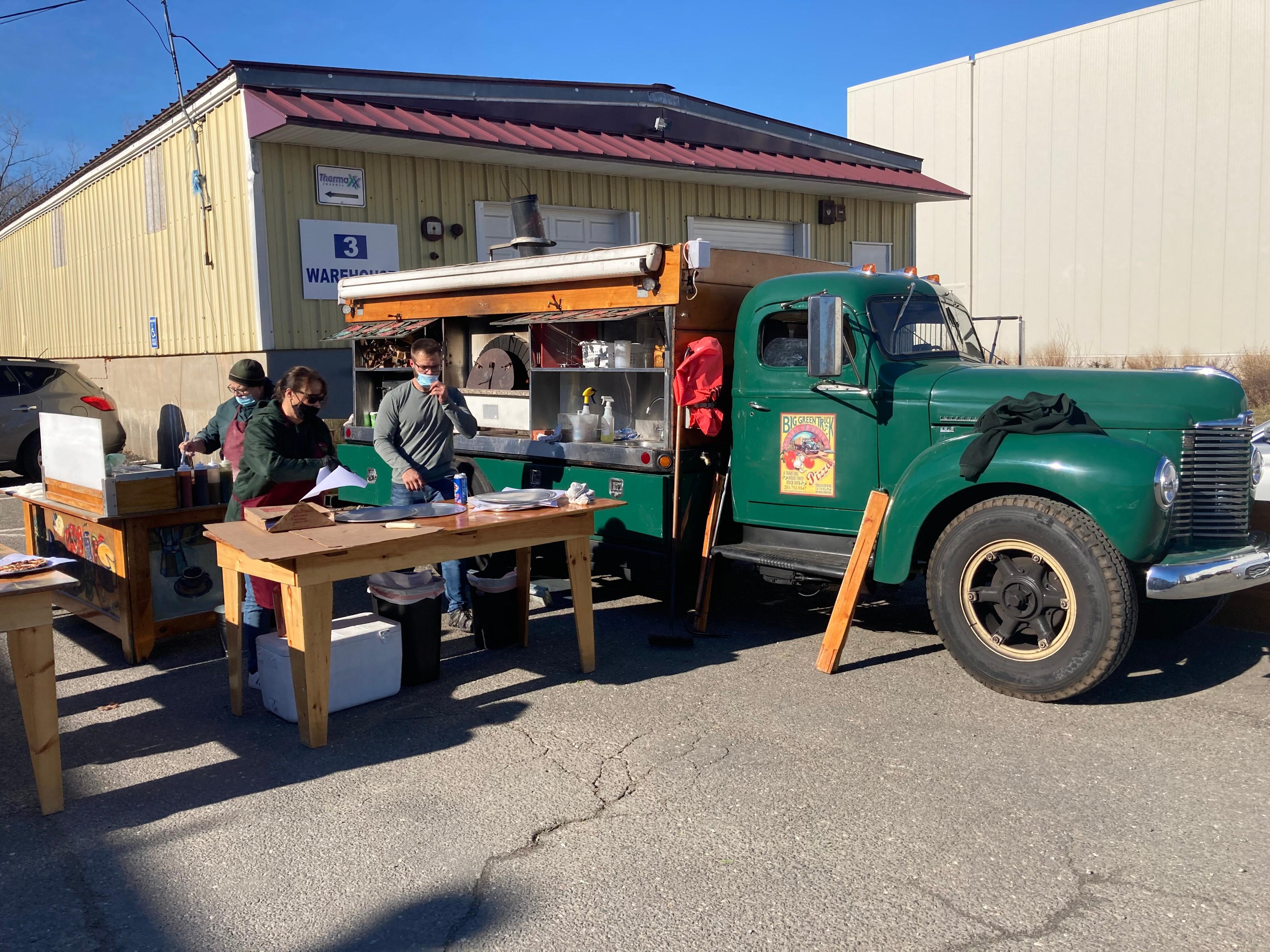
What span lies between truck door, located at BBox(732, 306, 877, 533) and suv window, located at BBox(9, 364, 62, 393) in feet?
32.9

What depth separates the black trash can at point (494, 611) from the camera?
19.5 feet

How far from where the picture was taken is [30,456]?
41.4 ft

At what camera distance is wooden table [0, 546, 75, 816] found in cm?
392

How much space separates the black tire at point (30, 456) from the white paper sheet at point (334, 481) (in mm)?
9521

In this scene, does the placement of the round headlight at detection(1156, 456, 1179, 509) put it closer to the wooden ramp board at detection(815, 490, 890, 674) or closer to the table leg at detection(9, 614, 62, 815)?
the wooden ramp board at detection(815, 490, 890, 674)

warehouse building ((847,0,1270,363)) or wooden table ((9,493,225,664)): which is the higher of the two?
warehouse building ((847,0,1270,363))

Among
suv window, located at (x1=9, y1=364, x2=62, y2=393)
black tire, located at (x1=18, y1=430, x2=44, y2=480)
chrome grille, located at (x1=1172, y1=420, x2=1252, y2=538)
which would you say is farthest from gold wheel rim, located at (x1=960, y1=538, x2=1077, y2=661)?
suv window, located at (x1=9, y1=364, x2=62, y2=393)

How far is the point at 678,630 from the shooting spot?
642cm

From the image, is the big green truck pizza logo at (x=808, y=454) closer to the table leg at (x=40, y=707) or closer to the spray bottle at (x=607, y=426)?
the spray bottle at (x=607, y=426)

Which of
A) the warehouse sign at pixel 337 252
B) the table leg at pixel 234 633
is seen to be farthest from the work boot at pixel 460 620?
the warehouse sign at pixel 337 252

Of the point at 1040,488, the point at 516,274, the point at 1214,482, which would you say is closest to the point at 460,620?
the point at 516,274

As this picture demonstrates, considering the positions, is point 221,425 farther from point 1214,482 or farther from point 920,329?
point 1214,482

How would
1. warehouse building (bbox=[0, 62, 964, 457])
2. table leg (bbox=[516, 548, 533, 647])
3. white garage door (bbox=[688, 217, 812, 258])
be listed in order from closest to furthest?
table leg (bbox=[516, 548, 533, 647]) < warehouse building (bbox=[0, 62, 964, 457]) < white garage door (bbox=[688, 217, 812, 258])

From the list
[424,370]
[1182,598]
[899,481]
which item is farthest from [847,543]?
[424,370]
